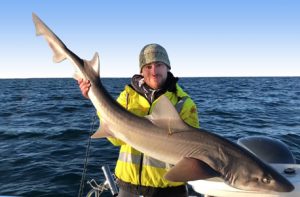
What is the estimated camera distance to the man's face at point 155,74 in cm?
465

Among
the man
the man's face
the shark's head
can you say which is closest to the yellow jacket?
the man

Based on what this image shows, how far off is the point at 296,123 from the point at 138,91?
52.6 ft

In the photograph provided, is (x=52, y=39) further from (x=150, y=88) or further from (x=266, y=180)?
(x=266, y=180)

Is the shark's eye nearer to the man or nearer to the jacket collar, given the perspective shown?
the man

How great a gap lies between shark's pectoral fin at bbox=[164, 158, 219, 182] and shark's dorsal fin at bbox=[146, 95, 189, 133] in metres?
0.39

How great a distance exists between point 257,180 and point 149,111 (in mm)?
1593

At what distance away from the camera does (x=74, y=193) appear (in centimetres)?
883

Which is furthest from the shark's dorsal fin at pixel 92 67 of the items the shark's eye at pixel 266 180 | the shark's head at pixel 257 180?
the shark's eye at pixel 266 180

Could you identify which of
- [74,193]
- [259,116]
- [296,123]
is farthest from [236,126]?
[74,193]

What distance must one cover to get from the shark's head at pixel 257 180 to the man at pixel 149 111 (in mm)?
1020

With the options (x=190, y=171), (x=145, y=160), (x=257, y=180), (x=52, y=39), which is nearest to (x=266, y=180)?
(x=257, y=180)

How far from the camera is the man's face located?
15.3ft

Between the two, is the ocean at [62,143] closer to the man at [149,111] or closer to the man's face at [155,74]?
the man at [149,111]

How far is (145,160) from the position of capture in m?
4.61
